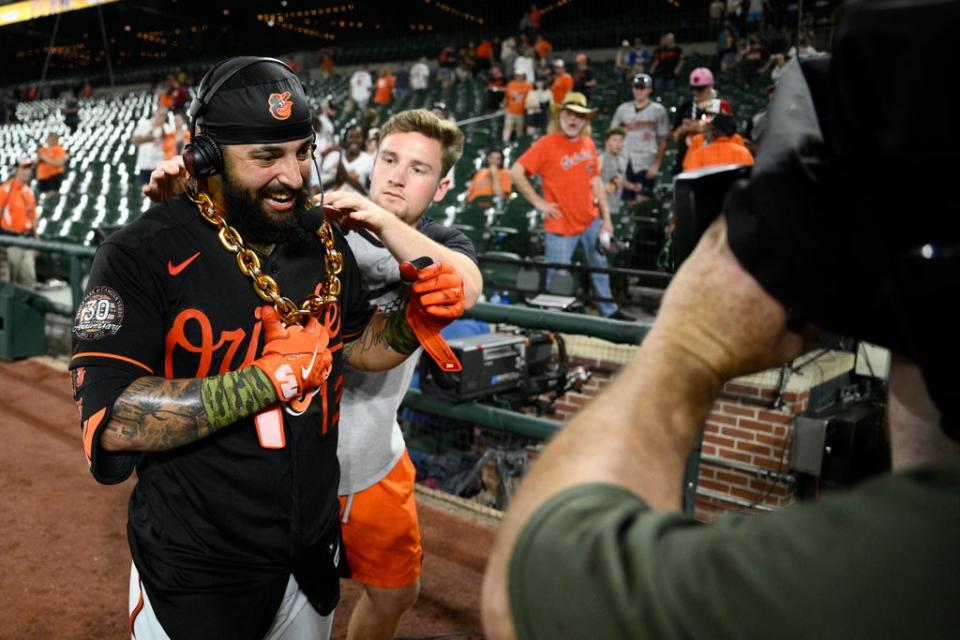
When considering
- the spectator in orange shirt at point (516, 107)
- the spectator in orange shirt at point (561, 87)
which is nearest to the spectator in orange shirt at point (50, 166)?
the spectator in orange shirt at point (516, 107)

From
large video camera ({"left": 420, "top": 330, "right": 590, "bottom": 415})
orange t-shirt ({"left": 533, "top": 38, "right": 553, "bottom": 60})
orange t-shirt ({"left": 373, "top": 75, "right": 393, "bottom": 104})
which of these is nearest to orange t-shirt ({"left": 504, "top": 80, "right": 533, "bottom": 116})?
orange t-shirt ({"left": 533, "top": 38, "right": 553, "bottom": 60})

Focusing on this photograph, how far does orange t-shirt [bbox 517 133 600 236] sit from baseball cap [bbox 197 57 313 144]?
208 inches

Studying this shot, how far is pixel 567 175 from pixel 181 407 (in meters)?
5.67

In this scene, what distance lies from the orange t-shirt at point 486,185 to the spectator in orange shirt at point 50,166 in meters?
8.17

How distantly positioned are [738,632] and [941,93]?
412mm

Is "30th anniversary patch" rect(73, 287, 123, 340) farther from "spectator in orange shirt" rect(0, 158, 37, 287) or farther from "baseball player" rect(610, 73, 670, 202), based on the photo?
"spectator in orange shirt" rect(0, 158, 37, 287)

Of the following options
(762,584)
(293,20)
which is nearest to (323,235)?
(762,584)

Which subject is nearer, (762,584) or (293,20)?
(762,584)

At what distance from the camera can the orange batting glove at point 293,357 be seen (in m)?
1.57

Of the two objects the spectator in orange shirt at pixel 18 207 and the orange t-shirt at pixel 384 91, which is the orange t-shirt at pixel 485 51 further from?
the spectator in orange shirt at pixel 18 207

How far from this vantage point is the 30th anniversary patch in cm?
150

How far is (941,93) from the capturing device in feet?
1.77

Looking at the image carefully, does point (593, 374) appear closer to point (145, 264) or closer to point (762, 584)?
point (145, 264)

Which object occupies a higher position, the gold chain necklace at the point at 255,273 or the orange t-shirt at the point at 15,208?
the gold chain necklace at the point at 255,273
